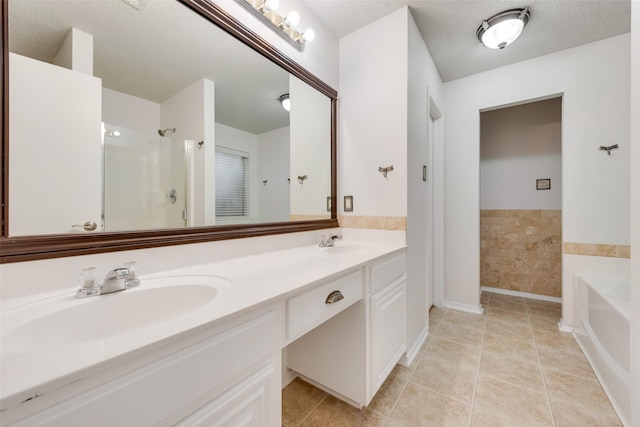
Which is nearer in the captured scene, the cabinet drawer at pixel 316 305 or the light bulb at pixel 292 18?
the cabinet drawer at pixel 316 305

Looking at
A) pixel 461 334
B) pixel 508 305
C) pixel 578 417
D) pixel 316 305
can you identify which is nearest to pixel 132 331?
pixel 316 305

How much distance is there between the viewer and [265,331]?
0.69m

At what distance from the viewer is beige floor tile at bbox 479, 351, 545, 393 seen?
4.90 ft

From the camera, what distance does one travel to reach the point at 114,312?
697mm

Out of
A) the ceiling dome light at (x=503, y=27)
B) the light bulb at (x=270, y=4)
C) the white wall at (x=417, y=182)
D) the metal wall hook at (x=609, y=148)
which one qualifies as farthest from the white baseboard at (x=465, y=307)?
the light bulb at (x=270, y=4)

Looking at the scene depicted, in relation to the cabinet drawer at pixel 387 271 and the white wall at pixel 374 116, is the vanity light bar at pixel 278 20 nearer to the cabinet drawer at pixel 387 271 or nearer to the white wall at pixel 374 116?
the white wall at pixel 374 116

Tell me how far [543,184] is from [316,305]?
3290mm

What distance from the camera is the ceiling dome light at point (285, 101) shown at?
5.08 ft

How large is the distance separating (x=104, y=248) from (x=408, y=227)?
1572 millimetres

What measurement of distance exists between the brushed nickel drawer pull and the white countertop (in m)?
0.09

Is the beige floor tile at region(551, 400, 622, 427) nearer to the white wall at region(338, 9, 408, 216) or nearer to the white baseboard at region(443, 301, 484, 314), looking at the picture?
the white baseboard at region(443, 301, 484, 314)

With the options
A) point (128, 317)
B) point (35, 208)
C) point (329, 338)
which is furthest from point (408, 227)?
point (35, 208)

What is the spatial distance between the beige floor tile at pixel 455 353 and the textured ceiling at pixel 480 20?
2.41m

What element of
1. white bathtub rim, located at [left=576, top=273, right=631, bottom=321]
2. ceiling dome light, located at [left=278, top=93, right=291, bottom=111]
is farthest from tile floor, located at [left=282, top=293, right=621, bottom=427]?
ceiling dome light, located at [left=278, top=93, right=291, bottom=111]
